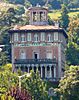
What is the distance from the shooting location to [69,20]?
160250mm

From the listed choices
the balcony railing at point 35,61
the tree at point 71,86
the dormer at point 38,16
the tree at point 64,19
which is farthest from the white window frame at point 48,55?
the tree at point 64,19

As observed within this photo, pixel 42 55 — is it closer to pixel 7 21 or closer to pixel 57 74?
pixel 57 74

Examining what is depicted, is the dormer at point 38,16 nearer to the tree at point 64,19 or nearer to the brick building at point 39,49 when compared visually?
the brick building at point 39,49

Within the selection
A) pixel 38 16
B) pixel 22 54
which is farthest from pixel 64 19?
pixel 22 54

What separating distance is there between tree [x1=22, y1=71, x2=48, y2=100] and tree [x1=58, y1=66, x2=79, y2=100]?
3.70 metres

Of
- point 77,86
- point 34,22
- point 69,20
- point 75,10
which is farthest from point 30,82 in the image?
point 75,10

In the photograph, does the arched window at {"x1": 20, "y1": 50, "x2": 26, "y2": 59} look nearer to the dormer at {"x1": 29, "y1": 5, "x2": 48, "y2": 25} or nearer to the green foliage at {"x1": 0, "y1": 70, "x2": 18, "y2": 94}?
the dormer at {"x1": 29, "y1": 5, "x2": 48, "y2": 25}

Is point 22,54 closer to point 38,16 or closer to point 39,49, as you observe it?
point 39,49

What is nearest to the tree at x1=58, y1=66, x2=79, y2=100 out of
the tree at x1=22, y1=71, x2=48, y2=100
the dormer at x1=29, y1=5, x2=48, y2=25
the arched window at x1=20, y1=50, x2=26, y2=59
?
the tree at x1=22, y1=71, x2=48, y2=100

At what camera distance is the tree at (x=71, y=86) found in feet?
301

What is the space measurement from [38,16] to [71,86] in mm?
33159

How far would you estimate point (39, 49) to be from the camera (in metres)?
118

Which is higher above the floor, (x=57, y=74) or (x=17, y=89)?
(x=17, y=89)

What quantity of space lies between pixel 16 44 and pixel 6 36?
17.0 metres
